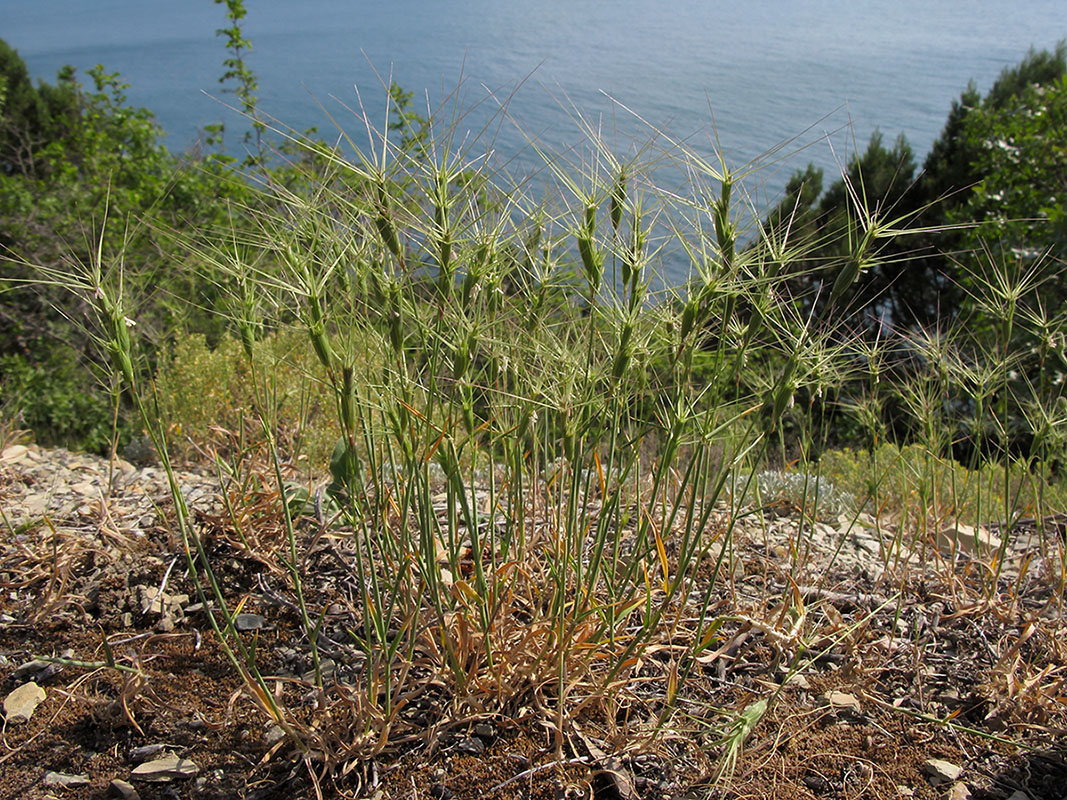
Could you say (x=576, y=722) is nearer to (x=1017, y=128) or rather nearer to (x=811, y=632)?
(x=811, y=632)

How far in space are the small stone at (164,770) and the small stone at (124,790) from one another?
0.03 meters

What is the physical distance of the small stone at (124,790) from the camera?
5.81 ft

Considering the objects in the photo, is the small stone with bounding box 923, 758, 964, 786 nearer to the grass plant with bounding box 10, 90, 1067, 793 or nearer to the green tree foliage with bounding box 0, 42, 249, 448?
the grass plant with bounding box 10, 90, 1067, 793

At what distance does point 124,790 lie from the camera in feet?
5.84

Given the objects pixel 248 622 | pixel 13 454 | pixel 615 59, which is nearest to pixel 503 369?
pixel 248 622

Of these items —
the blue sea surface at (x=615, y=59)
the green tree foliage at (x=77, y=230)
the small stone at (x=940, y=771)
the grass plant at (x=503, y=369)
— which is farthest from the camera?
the blue sea surface at (x=615, y=59)

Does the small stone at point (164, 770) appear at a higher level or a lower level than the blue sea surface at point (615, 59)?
lower

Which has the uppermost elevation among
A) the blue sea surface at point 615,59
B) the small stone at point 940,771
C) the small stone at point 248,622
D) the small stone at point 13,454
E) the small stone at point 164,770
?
the blue sea surface at point 615,59

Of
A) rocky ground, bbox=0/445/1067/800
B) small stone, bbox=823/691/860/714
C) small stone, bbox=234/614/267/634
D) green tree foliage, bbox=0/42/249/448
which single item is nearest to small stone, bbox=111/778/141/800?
rocky ground, bbox=0/445/1067/800

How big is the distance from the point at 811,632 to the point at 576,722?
0.73 meters

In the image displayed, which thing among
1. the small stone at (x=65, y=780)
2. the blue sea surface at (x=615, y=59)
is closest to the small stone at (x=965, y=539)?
the blue sea surface at (x=615, y=59)

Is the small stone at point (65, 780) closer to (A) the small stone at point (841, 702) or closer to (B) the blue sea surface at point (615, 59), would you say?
(A) the small stone at point (841, 702)

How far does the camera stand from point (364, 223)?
1.66 meters

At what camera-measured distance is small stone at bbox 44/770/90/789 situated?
1.81 m
